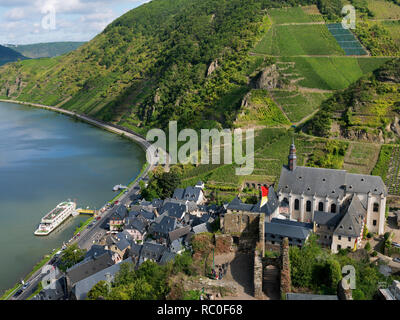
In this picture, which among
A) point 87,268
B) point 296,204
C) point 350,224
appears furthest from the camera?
point 296,204

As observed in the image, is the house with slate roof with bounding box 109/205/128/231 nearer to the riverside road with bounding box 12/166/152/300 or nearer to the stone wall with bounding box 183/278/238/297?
the riverside road with bounding box 12/166/152/300

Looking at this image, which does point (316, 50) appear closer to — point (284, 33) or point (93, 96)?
point (284, 33)

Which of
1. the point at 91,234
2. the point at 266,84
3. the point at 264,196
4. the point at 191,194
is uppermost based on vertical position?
the point at 266,84

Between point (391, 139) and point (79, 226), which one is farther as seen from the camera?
point (391, 139)

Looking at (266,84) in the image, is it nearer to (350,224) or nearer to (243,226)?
(350,224)

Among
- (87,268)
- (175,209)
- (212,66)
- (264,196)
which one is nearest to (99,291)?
(87,268)

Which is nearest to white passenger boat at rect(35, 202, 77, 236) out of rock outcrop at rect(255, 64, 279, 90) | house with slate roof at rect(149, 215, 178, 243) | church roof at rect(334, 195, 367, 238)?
house with slate roof at rect(149, 215, 178, 243)
